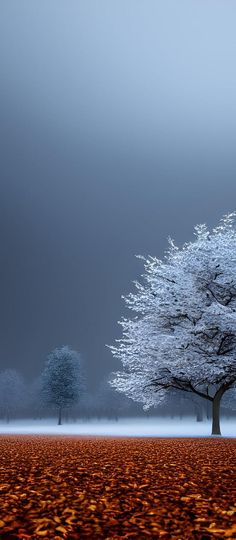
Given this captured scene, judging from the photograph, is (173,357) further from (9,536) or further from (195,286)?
(9,536)

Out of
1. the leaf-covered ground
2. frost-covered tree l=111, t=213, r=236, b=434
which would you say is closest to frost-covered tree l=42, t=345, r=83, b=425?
frost-covered tree l=111, t=213, r=236, b=434

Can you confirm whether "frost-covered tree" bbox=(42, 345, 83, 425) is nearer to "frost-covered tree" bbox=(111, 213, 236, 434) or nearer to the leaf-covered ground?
"frost-covered tree" bbox=(111, 213, 236, 434)

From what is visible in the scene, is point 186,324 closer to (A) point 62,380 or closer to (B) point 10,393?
(A) point 62,380

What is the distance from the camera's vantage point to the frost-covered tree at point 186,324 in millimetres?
31828

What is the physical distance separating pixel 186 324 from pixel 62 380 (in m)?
46.5

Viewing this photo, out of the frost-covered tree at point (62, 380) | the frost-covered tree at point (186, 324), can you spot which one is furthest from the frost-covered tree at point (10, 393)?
the frost-covered tree at point (186, 324)

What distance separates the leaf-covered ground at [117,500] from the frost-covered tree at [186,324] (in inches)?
693

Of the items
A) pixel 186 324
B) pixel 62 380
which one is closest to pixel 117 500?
pixel 186 324

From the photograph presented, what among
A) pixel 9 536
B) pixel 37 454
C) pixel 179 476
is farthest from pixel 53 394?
pixel 9 536

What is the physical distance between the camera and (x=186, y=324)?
33.5 m

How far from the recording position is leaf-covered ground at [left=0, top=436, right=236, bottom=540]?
666cm

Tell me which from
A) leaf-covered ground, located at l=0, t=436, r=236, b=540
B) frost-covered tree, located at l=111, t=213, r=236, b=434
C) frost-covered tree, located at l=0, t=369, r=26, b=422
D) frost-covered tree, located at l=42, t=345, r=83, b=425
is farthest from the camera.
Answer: frost-covered tree, located at l=0, t=369, r=26, b=422

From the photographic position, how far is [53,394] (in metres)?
75.5

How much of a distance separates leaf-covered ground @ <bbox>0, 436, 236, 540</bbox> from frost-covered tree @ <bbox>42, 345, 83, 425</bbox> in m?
62.5
